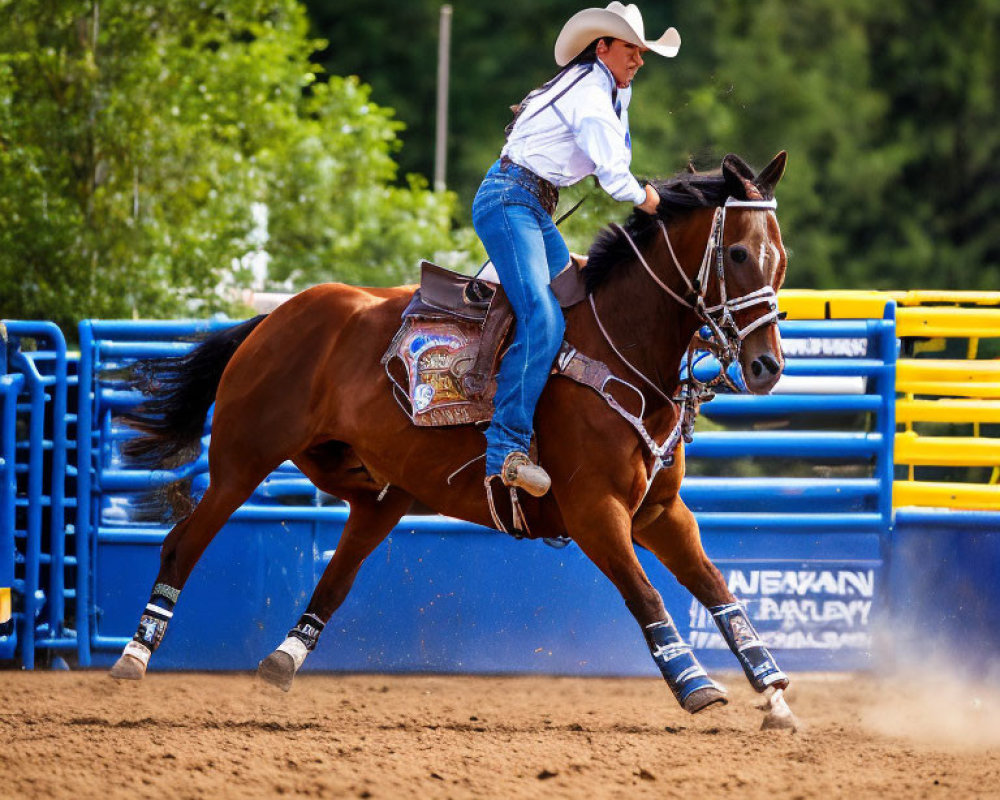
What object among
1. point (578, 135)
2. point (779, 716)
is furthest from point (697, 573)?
point (578, 135)

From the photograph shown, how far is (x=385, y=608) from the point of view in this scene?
24.7ft

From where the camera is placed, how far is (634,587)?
5.38 metres

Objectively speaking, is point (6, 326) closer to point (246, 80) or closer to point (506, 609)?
point (506, 609)

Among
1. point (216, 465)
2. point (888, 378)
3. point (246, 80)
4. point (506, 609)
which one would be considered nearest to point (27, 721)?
point (216, 465)

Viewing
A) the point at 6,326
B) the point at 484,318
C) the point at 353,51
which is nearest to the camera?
the point at 484,318

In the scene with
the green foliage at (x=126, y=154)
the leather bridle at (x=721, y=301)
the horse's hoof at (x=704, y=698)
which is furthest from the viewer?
the green foliage at (x=126, y=154)

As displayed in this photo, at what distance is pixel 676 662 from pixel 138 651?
7.43ft

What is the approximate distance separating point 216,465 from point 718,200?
2.43 metres

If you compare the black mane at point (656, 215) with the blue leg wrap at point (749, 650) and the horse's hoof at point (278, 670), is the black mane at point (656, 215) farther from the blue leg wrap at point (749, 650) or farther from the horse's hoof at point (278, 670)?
the horse's hoof at point (278, 670)

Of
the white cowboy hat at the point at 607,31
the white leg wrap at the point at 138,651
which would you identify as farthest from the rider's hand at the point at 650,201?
the white leg wrap at the point at 138,651

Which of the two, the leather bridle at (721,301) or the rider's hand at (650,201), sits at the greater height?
the rider's hand at (650,201)

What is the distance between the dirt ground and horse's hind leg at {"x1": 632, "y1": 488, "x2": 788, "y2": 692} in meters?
0.37

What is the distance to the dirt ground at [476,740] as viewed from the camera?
195 inches

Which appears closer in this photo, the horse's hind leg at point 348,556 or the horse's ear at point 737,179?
the horse's ear at point 737,179
